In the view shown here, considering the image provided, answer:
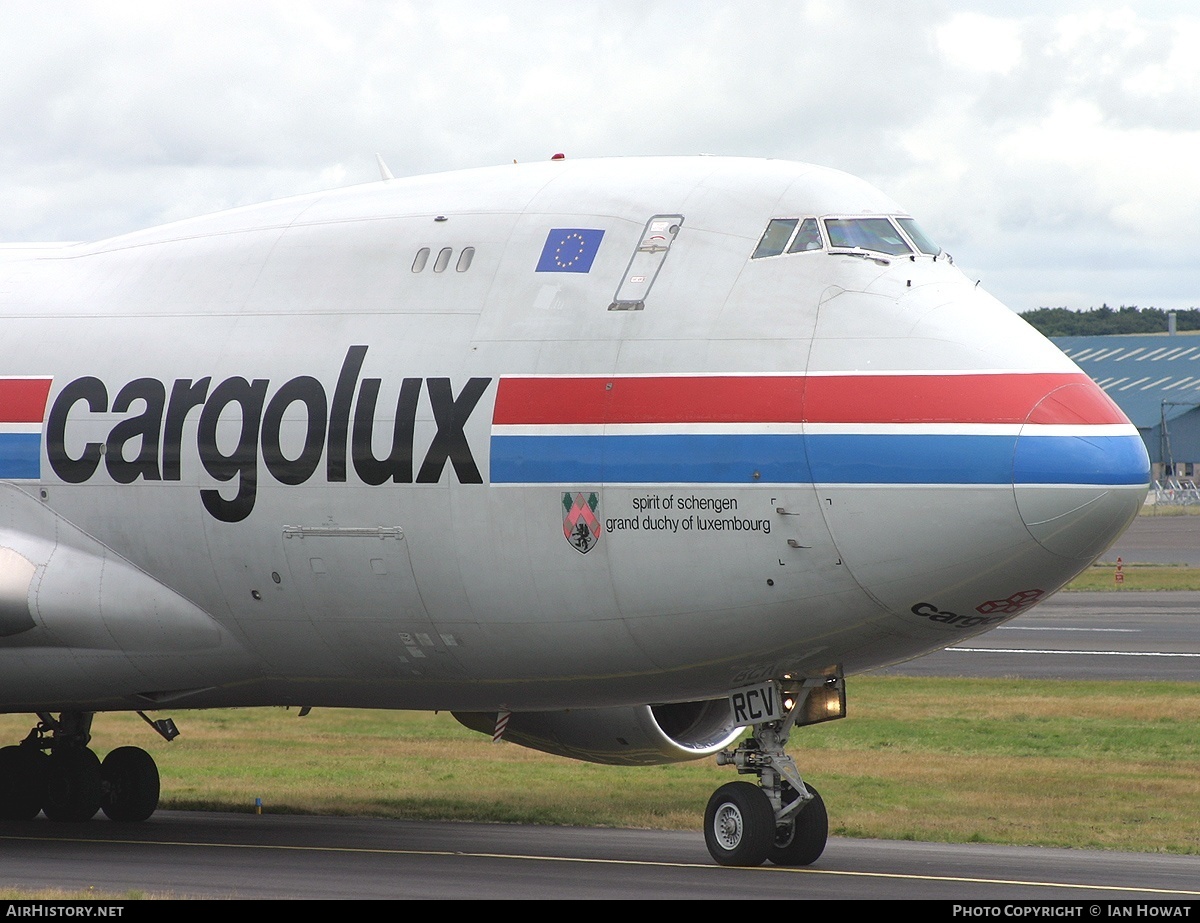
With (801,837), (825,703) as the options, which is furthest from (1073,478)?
(801,837)

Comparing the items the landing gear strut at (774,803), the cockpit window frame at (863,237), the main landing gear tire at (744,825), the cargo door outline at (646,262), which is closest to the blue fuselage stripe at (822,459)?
the cargo door outline at (646,262)

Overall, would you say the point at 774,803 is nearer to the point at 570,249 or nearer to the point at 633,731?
the point at 633,731

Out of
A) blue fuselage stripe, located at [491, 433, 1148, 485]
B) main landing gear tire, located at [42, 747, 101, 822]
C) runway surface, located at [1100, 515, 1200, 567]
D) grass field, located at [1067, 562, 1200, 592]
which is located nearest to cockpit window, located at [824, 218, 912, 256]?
blue fuselage stripe, located at [491, 433, 1148, 485]

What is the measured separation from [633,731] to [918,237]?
5863mm

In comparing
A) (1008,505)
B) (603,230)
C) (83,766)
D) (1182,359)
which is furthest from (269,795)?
(1182,359)

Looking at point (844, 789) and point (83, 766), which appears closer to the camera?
point (83, 766)

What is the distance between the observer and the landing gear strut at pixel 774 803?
16.6 m

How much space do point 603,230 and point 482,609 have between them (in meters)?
3.51

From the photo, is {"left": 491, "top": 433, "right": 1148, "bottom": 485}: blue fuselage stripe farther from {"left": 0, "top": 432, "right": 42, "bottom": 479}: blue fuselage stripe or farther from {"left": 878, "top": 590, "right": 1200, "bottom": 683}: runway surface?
{"left": 878, "top": 590, "right": 1200, "bottom": 683}: runway surface

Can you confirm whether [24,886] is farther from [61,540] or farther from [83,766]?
[83,766]

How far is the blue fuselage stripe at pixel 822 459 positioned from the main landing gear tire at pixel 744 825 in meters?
2.85

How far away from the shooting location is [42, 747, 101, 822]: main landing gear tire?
2225 cm

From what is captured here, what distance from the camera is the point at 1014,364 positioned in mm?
15430

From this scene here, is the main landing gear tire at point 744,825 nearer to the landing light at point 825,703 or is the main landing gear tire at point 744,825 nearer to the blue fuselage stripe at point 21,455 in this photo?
the landing light at point 825,703
